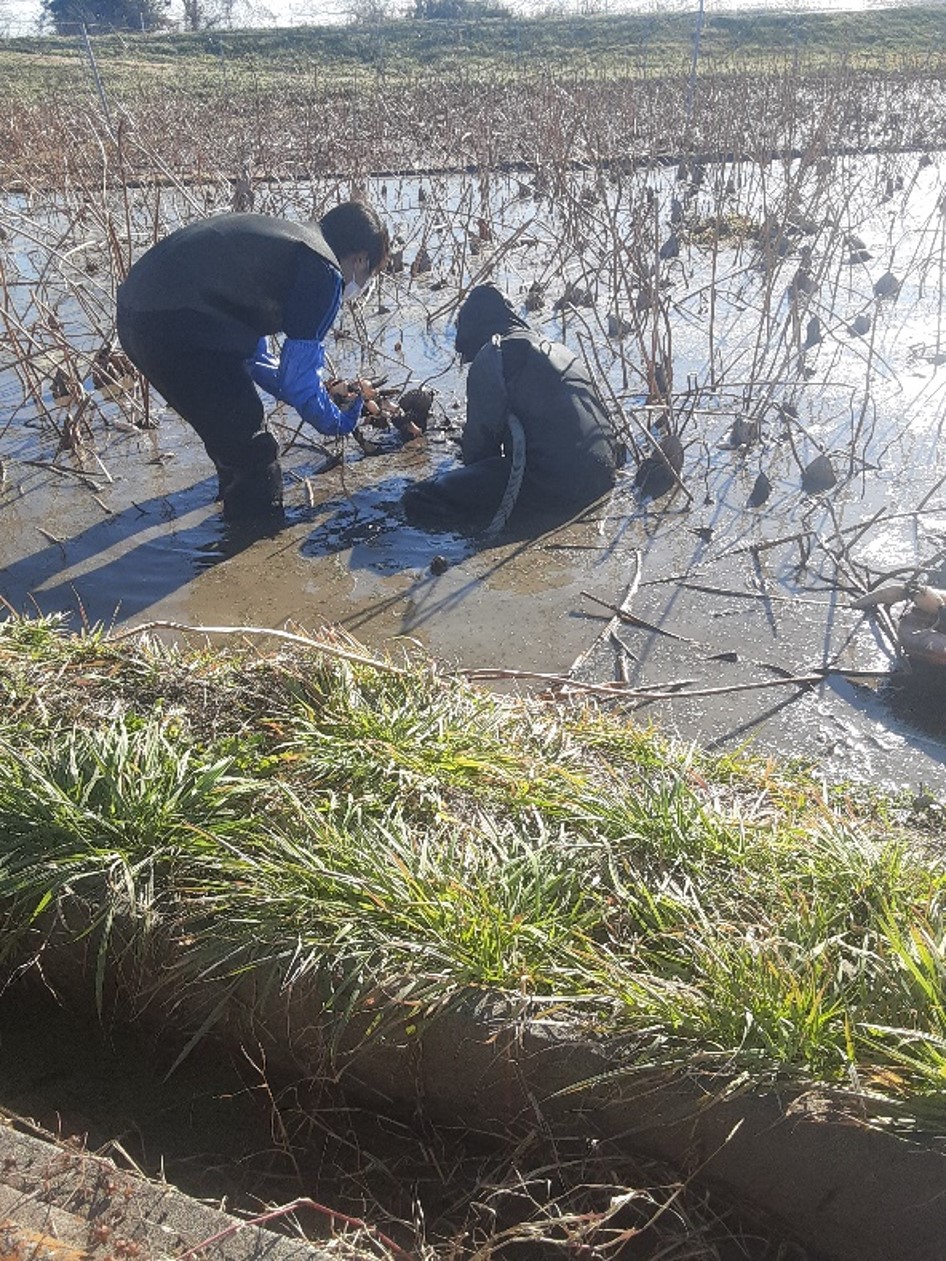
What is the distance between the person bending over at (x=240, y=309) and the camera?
5875 millimetres

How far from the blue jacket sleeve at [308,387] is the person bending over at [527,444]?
1.74ft

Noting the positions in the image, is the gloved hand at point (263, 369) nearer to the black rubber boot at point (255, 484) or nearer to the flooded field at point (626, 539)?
the black rubber boot at point (255, 484)

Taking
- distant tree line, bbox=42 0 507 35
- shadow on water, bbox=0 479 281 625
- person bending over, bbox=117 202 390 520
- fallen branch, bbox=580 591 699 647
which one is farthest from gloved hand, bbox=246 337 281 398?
distant tree line, bbox=42 0 507 35

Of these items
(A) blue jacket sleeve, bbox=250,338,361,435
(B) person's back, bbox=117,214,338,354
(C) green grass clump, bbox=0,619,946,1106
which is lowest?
(C) green grass clump, bbox=0,619,946,1106

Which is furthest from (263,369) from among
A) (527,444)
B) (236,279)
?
(527,444)

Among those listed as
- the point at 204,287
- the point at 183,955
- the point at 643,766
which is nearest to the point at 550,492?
the point at 204,287

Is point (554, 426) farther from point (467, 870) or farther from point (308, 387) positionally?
point (467, 870)

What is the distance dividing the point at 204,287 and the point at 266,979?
433 centimetres

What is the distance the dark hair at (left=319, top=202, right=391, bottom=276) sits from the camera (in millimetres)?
5969

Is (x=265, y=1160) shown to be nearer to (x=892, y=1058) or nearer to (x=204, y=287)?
(x=892, y=1058)

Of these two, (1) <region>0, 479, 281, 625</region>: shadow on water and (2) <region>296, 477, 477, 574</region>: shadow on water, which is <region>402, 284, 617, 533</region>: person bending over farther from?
(1) <region>0, 479, 281, 625</region>: shadow on water

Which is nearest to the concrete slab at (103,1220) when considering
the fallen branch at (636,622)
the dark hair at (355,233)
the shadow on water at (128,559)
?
the fallen branch at (636,622)

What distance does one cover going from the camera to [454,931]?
2453 millimetres

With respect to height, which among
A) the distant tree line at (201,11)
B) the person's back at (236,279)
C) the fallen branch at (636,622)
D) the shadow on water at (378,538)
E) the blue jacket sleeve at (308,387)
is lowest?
the fallen branch at (636,622)
